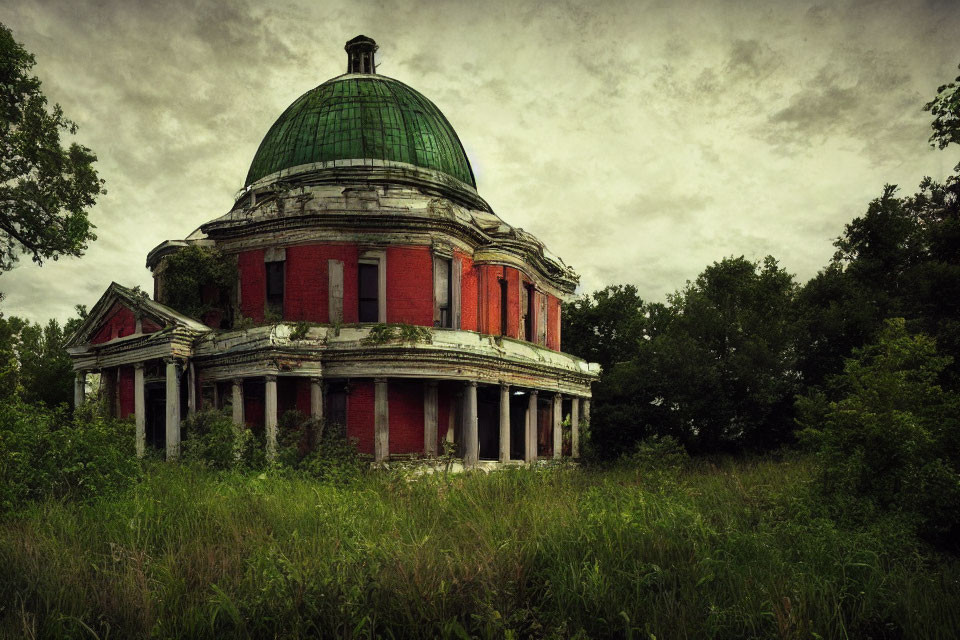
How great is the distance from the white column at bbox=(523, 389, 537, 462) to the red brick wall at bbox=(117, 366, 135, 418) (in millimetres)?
13356

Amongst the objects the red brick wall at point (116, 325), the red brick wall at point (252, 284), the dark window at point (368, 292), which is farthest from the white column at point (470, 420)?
the red brick wall at point (116, 325)

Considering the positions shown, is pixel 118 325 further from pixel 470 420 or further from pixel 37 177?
pixel 470 420

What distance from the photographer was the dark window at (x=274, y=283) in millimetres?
23172

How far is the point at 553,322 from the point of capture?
3008 cm

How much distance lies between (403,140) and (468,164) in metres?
3.82

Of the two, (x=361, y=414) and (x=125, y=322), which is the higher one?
(x=125, y=322)

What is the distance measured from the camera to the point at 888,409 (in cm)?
1095

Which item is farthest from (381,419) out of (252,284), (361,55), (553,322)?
(361,55)

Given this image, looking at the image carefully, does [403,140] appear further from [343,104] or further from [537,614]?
[537,614]

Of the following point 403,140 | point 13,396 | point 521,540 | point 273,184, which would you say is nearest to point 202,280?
point 273,184

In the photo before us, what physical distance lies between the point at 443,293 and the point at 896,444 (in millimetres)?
14799

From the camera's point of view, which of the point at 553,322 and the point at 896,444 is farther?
the point at 553,322

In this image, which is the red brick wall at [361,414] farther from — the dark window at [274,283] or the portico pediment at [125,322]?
the portico pediment at [125,322]

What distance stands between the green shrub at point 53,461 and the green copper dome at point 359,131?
15.5m
